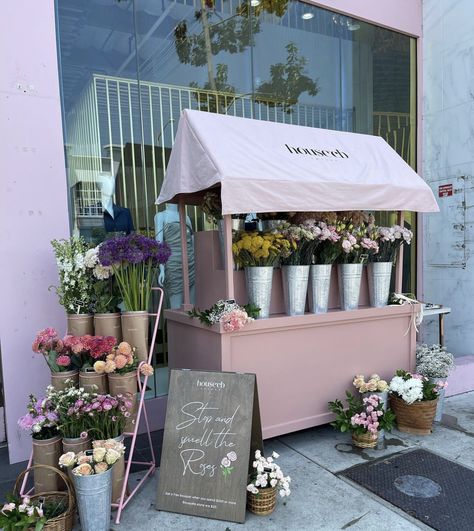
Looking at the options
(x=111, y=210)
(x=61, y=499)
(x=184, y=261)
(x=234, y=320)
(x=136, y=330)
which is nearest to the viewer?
(x=61, y=499)

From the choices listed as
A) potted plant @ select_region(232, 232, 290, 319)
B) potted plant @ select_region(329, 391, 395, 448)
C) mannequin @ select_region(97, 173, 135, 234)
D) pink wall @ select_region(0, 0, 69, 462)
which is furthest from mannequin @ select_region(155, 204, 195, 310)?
potted plant @ select_region(329, 391, 395, 448)

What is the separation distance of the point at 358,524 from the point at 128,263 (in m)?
2.07

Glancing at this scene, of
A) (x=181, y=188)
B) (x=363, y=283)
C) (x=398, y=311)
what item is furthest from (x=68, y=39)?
(x=398, y=311)

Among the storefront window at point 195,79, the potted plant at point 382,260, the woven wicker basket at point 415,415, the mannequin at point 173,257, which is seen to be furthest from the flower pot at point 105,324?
the woven wicker basket at point 415,415

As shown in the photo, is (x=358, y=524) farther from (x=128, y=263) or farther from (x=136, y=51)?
(x=136, y=51)

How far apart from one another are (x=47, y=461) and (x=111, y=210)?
7.62 feet

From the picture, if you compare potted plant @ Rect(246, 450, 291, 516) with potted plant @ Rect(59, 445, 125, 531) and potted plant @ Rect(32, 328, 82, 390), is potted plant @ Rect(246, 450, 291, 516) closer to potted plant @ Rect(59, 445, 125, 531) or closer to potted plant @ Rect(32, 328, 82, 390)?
potted plant @ Rect(59, 445, 125, 531)

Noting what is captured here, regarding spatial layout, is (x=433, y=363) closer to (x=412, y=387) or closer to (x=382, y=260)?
(x=412, y=387)

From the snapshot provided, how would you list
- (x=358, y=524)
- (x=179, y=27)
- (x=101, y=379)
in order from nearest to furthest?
(x=358, y=524), (x=101, y=379), (x=179, y=27)

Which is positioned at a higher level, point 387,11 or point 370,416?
point 387,11

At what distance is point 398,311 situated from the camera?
3.98 metres

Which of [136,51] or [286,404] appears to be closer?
[286,404]

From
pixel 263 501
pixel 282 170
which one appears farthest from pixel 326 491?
pixel 282 170

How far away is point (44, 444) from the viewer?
263 cm
